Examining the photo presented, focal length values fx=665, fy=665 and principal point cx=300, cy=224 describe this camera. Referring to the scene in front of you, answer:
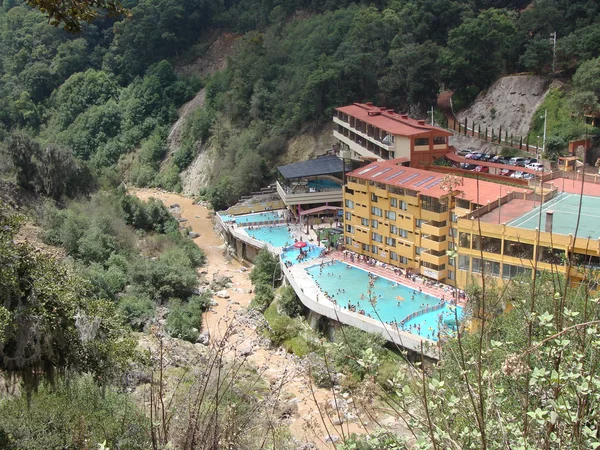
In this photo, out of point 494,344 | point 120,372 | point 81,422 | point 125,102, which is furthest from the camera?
point 125,102

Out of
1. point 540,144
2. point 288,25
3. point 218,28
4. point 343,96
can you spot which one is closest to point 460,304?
point 540,144

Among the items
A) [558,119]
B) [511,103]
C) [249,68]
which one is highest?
[249,68]

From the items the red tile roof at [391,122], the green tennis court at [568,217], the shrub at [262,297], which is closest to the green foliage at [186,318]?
the shrub at [262,297]

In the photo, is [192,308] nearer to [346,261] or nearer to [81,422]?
[346,261]

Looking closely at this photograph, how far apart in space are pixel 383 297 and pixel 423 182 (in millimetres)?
4437

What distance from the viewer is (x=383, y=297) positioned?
69.4 ft

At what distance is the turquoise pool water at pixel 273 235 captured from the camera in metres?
28.3

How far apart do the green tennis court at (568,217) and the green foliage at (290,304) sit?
7862mm

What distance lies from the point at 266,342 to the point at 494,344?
1723 cm

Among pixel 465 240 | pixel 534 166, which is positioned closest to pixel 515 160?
pixel 534 166

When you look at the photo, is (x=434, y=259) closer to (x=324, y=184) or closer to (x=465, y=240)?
(x=465, y=240)

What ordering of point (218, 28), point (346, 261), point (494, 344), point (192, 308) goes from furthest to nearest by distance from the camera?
point (218, 28) → point (346, 261) → point (192, 308) → point (494, 344)

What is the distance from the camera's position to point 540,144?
29.2m

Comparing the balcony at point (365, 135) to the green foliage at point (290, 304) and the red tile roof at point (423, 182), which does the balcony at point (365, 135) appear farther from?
the green foliage at point (290, 304)
